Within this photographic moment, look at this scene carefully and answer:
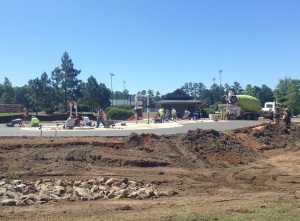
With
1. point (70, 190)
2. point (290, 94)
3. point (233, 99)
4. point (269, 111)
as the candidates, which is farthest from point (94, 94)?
point (70, 190)

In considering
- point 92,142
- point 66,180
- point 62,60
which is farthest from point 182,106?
point 66,180

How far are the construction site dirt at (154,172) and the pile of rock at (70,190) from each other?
0.06m

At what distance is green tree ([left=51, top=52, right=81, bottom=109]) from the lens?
2872 inches

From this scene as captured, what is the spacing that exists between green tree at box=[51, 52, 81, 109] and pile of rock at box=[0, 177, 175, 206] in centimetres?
5954

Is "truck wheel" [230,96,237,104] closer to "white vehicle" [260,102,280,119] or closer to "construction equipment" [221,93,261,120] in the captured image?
"construction equipment" [221,93,261,120]

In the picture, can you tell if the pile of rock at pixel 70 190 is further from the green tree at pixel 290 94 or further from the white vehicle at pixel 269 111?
the green tree at pixel 290 94

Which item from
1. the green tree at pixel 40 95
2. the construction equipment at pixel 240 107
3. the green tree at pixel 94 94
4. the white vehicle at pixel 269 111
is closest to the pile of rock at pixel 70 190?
the construction equipment at pixel 240 107

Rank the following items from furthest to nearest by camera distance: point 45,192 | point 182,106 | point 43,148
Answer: point 182,106, point 43,148, point 45,192

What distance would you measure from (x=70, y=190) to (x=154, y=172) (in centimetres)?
443

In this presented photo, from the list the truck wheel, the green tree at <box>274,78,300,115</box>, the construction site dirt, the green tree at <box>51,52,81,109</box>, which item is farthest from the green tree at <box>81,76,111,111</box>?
the construction site dirt

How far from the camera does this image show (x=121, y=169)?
16.8 m

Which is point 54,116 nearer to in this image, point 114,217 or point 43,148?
point 43,148

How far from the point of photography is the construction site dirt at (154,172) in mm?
10562

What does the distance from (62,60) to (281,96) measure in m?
43.7
